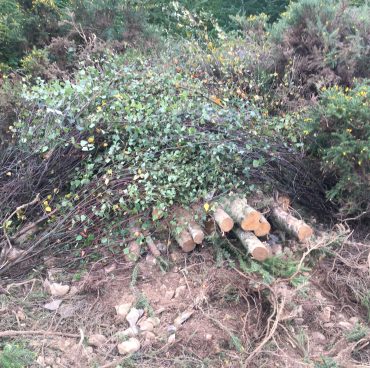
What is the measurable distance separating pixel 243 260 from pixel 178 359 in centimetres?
99

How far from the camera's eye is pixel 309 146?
4.31 meters

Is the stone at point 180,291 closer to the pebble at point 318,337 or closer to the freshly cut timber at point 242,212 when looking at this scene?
the freshly cut timber at point 242,212

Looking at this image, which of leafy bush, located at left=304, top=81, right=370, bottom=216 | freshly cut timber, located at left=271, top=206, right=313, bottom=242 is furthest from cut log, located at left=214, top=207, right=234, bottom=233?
leafy bush, located at left=304, top=81, right=370, bottom=216

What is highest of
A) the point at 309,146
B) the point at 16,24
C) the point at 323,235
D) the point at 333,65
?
the point at 333,65

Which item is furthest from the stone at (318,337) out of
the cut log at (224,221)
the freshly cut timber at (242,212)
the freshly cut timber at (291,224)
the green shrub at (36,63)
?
the green shrub at (36,63)

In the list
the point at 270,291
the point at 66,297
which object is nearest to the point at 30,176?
the point at 66,297

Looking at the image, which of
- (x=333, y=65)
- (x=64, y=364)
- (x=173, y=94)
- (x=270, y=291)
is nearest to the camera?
(x=64, y=364)

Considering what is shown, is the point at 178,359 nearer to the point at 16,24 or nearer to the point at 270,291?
the point at 270,291

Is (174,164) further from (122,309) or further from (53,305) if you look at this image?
(53,305)

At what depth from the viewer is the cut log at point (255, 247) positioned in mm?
3604

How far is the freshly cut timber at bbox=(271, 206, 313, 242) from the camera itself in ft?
12.7

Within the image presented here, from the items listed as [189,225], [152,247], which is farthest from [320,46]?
[152,247]

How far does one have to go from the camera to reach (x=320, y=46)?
18.5 feet

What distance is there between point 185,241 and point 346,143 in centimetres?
162
